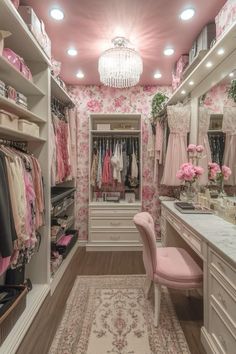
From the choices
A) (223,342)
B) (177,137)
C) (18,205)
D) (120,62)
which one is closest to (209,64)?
(120,62)

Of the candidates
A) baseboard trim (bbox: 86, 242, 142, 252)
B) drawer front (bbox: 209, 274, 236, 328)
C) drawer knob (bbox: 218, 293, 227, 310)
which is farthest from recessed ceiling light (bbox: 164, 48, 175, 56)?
baseboard trim (bbox: 86, 242, 142, 252)

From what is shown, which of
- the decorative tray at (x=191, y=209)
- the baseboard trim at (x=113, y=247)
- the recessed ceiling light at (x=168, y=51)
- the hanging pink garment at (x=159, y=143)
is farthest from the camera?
the baseboard trim at (x=113, y=247)

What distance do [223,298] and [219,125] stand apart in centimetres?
157

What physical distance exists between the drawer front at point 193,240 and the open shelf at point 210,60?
1541 mm

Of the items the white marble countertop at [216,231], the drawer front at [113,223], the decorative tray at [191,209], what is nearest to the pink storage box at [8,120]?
the white marble countertop at [216,231]

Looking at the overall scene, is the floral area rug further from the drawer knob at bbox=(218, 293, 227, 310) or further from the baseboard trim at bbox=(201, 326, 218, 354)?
the drawer knob at bbox=(218, 293, 227, 310)

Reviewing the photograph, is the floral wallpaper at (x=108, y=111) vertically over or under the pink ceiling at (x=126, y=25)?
under

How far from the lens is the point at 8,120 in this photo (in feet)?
5.58

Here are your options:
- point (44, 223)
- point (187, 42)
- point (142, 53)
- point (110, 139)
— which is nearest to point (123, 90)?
point (110, 139)

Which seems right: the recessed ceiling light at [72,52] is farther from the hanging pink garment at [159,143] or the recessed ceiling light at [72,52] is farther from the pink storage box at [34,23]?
the hanging pink garment at [159,143]

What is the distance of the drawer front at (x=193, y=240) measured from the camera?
5.60 feet

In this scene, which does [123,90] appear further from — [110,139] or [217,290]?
[217,290]

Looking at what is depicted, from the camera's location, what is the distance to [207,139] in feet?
8.45

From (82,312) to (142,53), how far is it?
113 inches
